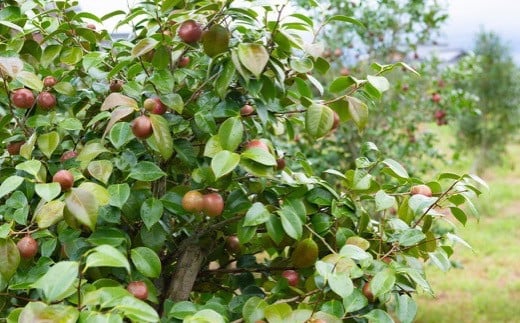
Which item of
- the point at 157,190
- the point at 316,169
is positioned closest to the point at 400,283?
the point at 157,190

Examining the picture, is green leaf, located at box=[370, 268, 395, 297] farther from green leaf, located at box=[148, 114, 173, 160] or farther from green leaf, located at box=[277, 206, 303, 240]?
green leaf, located at box=[148, 114, 173, 160]

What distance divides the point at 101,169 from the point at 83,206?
148 millimetres

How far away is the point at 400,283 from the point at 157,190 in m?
0.48

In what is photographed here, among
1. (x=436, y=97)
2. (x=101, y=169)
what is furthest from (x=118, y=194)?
(x=436, y=97)

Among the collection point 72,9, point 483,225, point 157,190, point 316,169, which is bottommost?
point 483,225

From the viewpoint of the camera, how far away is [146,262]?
1.09 meters

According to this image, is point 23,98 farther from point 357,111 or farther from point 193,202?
point 357,111

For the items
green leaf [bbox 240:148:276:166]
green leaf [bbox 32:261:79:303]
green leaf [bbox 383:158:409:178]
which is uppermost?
green leaf [bbox 240:148:276:166]

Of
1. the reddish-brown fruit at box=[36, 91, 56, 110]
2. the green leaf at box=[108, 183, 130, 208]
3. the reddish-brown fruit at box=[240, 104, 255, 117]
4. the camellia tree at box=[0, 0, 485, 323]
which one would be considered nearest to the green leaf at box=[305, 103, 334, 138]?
the camellia tree at box=[0, 0, 485, 323]

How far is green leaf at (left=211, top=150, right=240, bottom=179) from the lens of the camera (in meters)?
1.01

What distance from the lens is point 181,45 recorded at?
120 centimetres

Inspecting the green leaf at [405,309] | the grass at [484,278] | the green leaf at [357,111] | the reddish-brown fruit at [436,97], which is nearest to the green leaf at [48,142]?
the green leaf at [357,111]

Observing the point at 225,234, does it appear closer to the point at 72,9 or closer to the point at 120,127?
the point at 120,127

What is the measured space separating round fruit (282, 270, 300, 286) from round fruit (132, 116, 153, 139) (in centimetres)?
39
